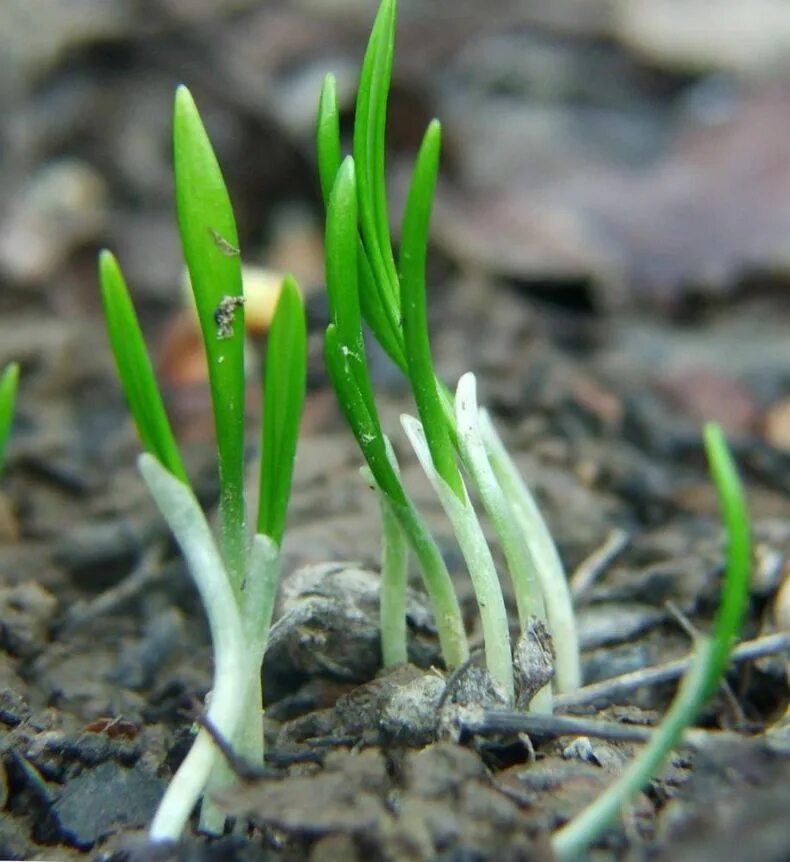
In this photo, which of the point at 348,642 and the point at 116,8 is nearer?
the point at 348,642

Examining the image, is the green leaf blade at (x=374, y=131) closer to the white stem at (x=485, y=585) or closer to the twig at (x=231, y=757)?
the white stem at (x=485, y=585)

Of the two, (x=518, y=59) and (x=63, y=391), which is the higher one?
(x=518, y=59)

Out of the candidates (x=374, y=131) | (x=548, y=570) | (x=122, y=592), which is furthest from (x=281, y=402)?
(x=122, y=592)

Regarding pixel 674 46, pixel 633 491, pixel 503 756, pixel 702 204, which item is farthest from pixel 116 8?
pixel 503 756

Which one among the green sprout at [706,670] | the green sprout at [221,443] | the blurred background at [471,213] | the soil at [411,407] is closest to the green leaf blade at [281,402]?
the green sprout at [221,443]

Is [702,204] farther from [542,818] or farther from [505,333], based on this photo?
[542,818]

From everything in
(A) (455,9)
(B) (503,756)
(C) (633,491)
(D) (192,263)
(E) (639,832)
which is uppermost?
(A) (455,9)

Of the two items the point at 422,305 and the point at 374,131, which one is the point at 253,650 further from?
the point at 374,131
